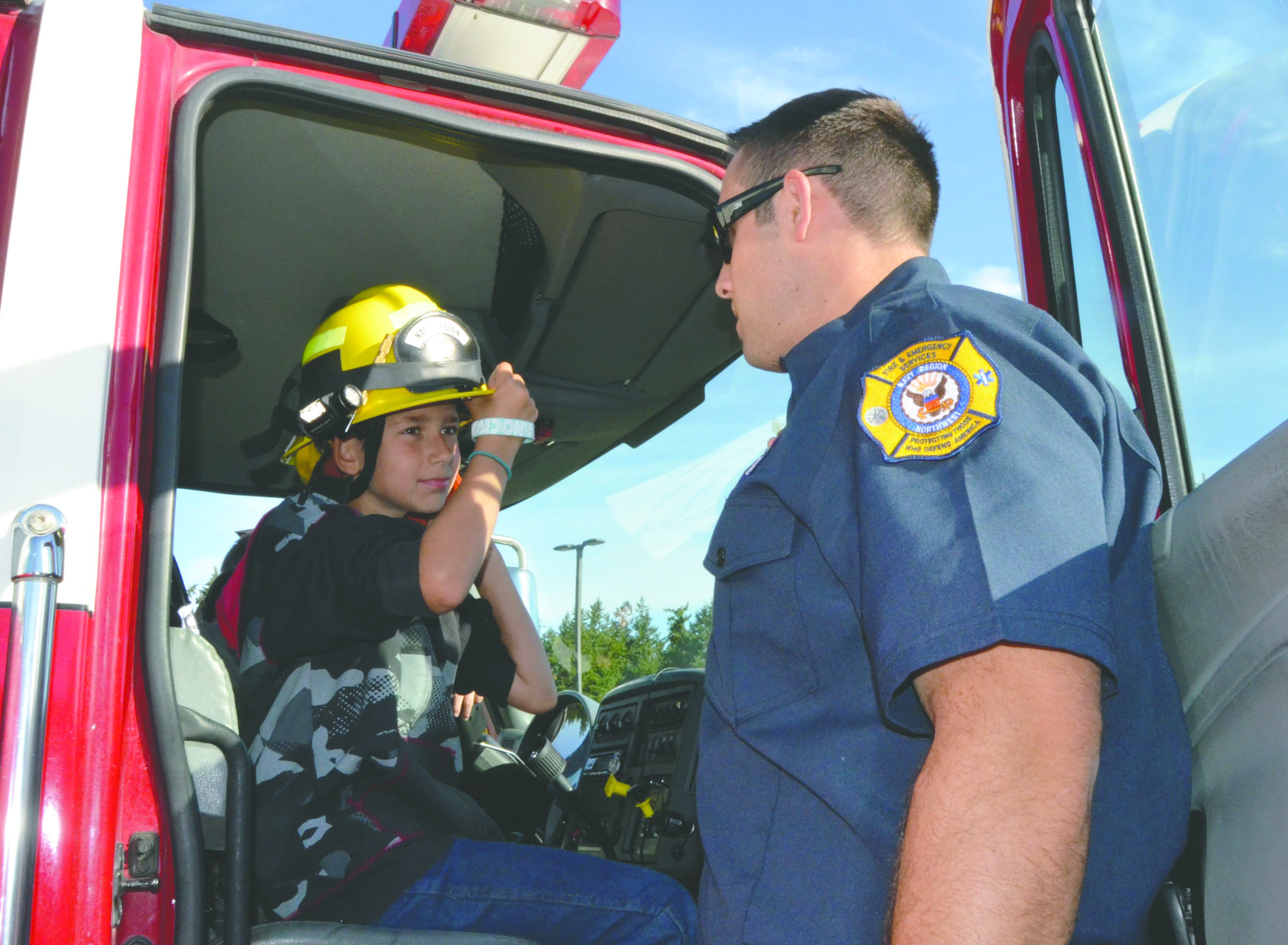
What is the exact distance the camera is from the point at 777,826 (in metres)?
1.19

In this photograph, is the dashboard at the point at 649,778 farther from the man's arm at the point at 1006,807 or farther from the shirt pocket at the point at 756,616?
the man's arm at the point at 1006,807

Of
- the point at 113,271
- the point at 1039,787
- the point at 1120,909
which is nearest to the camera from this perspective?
the point at 1039,787

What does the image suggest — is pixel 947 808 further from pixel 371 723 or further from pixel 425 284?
pixel 425 284

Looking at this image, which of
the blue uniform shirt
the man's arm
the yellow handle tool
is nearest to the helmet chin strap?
the yellow handle tool

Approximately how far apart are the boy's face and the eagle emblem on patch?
1.23 meters

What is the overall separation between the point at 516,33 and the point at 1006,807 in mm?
1373

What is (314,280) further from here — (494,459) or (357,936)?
(357,936)

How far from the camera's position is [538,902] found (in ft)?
5.50

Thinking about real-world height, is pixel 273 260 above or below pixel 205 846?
above

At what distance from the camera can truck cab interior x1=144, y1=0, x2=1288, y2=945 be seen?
115 centimetres

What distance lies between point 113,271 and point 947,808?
1172mm

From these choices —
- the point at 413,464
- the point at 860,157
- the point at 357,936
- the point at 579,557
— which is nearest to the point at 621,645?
the point at 579,557

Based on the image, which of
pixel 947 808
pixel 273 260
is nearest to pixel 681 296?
pixel 273 260

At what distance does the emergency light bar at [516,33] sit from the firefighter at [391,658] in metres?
0.53
